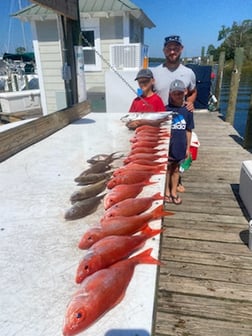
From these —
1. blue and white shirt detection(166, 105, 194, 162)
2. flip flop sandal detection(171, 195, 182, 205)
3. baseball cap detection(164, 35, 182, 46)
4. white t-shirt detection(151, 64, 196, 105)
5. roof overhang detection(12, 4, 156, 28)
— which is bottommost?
flip flop sandal detection(171, 195, 182, 205)

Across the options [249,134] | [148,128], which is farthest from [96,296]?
[249,134]

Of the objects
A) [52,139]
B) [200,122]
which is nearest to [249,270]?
[52,139]

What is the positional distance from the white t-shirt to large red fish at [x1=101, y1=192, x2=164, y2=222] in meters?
2.22

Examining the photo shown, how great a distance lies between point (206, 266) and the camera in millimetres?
2477

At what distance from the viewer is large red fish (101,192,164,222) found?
4.46 ft

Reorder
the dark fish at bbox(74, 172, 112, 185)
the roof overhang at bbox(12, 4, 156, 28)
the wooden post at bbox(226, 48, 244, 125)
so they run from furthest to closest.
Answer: the wooden post at bbox(226, 48, 244, 125) → the roof overhang at bbox(12, 4, 156, 28) → the dark fish at bbox(74, 172, 112, 185)

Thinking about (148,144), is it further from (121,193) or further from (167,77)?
(167,77)

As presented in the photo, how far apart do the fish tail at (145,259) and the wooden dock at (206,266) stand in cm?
9

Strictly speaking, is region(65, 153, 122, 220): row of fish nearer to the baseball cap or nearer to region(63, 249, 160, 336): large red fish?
region(63, 249, 160, 336): large red fish

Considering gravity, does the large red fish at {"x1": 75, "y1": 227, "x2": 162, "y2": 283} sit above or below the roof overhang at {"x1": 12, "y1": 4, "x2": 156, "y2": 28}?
below

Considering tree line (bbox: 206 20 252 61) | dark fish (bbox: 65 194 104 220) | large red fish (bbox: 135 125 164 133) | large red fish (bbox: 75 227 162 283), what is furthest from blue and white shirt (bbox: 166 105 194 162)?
tree line (bbox: 206 20 252 61)

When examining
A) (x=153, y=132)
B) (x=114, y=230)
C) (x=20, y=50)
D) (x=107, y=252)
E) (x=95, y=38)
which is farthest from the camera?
(x=95, y=38)

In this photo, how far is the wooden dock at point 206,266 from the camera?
6.45ft

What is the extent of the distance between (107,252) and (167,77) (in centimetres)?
275
